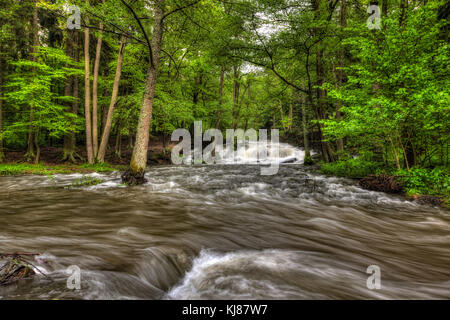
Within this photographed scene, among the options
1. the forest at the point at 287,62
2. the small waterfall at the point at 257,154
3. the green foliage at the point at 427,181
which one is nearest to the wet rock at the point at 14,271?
the forest at the point at 287,62

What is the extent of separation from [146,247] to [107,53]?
17.2 m

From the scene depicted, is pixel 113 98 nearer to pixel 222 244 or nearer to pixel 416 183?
pixel 222 244

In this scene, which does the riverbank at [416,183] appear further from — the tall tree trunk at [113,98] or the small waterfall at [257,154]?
the small waterfall at [257,154]

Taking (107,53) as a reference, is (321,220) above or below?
below

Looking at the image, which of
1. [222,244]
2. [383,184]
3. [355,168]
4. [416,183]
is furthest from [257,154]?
[222,244]

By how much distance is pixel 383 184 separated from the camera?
775cm

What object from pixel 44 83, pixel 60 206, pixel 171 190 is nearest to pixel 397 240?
pixel 171 190

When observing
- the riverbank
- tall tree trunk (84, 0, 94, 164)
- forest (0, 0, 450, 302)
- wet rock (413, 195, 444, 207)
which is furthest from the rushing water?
tall tree trunk (84, 0, 94, 164)

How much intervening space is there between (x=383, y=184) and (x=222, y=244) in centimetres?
711

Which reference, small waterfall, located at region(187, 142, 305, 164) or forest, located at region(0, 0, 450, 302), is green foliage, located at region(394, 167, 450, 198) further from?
small waterfall, located at region(187, 142, 305, 164)

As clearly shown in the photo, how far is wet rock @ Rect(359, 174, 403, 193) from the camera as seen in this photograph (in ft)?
24.4

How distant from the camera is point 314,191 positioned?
812cm

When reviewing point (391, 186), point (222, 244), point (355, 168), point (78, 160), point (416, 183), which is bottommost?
point (222, 244)
